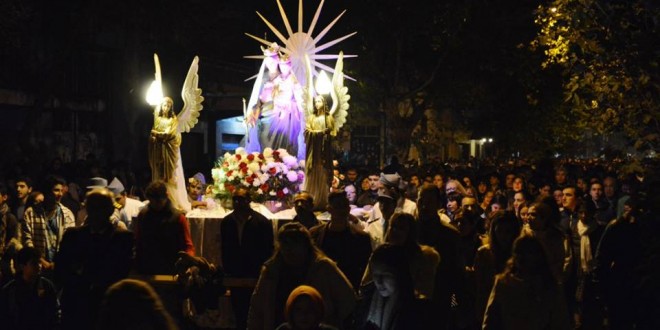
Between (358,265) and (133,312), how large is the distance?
4584mm

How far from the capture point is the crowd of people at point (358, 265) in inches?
276

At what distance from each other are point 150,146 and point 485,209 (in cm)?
499

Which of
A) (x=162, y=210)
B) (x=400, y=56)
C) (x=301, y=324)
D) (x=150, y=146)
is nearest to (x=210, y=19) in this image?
(x=400, y=56)

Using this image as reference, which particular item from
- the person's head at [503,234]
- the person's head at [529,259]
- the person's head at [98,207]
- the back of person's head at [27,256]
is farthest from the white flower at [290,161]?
the person's head at [529,259]

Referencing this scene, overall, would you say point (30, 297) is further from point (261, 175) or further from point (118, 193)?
point (261, 175)

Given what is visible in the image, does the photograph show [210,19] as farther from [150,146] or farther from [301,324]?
[301,324]

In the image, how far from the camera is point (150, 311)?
4.62 metres

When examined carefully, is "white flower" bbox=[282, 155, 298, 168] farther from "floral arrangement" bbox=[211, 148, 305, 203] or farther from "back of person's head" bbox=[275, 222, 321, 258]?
"back of person's head" bbox=[275, 222, 321, 258]

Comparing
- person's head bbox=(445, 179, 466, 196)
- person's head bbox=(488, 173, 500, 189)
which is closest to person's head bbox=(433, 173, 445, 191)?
person's head bbox=(488, 173, 500, 189)

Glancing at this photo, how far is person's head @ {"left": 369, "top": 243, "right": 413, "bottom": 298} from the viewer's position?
24.4ft

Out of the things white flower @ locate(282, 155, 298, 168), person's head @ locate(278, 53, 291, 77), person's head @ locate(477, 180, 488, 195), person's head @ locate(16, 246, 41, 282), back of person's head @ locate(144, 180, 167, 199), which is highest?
person's head @ locate(278, 53, 291, 77)

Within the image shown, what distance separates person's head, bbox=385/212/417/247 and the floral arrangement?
6.22 metres

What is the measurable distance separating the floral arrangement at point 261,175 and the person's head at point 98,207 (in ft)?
19.4

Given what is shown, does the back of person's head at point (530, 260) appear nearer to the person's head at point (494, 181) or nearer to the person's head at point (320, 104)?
the person's head at point (320, 104)
